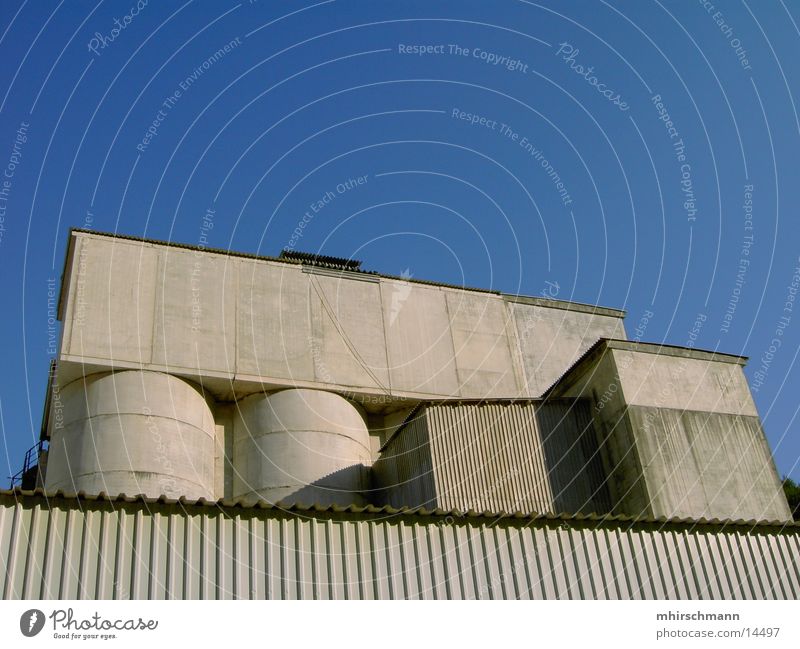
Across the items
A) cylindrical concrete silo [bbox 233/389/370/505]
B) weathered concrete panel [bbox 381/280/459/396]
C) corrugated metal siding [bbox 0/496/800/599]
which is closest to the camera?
corrugated metal siding [bbox 0/496/800/599]

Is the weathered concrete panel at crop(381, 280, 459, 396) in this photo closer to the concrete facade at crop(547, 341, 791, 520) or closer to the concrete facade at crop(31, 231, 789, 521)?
the concrete facade at crop(31, 231, 789, 521)

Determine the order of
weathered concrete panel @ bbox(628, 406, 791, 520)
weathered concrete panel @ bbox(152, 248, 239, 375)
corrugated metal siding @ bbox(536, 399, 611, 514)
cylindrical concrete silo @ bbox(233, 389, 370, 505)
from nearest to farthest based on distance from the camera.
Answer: weathered concrete panel @ bbox(628, 406, 791, 520) → corrugated metal siding @ bbox(536, 399, 611, 514) → cylindrical concrete silo @ bbox(233, 389, 370, 505) → weathered concrete panel @ bbox(152, 248, 239, 375)

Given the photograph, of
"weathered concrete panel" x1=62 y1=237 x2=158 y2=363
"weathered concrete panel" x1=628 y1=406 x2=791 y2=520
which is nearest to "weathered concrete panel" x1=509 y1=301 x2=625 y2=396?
"weathered concrete panel" x1=628 y1=406 x2=791 y2=520

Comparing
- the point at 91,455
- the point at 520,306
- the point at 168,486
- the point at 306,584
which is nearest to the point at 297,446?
the point at 168,486

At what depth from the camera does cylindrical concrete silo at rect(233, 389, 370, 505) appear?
Answer: 28.4 meters

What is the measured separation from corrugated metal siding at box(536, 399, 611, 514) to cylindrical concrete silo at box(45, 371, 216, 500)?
11762mm

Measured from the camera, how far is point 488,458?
84.5ft

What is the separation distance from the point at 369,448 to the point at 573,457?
8.86 m

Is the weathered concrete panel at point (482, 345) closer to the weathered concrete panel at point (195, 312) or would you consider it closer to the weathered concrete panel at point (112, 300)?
the weathered concrete panel at point (195, 312)

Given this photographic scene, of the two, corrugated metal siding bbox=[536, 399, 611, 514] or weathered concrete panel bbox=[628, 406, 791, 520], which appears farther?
corrugated metal siding bbox=[536, 399, 611, 514]

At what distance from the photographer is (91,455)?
86.7 feet

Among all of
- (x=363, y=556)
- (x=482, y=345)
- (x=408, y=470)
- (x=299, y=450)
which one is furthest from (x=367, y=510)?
(x=482, y=345)

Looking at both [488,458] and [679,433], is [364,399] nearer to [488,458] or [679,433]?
[488,458]

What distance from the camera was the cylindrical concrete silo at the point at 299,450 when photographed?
2839cm
